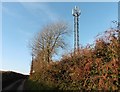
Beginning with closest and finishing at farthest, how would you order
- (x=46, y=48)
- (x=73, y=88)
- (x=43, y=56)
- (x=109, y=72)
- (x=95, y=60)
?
(x=109, y=72)
(x=95, y=60)
(x=73, y=88)
(x=43, y=56)
(x=46, y=48)

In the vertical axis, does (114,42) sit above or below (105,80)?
above

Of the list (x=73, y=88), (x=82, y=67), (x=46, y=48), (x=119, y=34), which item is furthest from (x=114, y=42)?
(x=46, y=48)

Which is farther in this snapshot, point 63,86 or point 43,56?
point 43,56

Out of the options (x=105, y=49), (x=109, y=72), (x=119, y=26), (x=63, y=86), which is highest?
(x=119, y=26)

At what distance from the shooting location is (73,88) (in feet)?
36.1

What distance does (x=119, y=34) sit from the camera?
8500mm

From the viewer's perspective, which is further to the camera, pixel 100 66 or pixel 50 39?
pixel 50 39

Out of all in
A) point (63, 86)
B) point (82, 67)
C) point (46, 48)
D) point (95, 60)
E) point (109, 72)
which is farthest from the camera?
point (46, 48)

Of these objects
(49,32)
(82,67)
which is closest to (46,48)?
(49,32)

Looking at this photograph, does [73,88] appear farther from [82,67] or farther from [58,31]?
[58,31]

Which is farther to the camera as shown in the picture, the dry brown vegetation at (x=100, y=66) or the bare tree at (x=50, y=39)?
the bare tree at (x=50, y=39)

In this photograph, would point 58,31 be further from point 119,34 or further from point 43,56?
point 119,34

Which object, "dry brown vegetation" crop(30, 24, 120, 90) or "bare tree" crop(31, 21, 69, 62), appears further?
"bare tree" crop(31, 21, 69, 62)

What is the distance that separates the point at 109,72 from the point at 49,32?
37.5 metres
